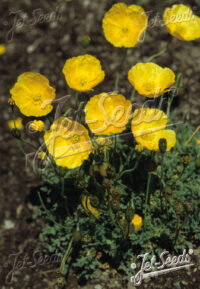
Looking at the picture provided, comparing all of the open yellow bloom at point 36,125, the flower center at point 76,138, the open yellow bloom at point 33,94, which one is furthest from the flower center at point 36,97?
the flower center at point 76,138

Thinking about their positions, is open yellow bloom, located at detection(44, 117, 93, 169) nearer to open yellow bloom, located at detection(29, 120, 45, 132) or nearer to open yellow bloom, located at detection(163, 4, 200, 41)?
open yellow bloom, located at detection(29, 120, 45, 132)

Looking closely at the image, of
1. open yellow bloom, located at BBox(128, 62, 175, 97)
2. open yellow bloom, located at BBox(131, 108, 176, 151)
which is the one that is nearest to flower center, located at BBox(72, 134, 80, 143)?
open yellow bloom, located at BBox(131, 108, 176, 151)

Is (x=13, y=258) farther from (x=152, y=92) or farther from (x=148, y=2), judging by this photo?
(x=148, y=2)

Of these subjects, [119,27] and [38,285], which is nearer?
[119,27]

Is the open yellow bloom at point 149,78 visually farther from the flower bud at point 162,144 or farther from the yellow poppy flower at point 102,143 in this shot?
the yellow poppy flower at point 102,143

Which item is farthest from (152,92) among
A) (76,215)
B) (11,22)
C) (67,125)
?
(11,22)
